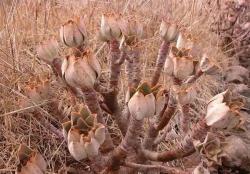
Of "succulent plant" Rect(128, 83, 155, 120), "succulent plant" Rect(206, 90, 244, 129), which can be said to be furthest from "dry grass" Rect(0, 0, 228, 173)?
"succulent plant" Rect(206, 90, 244, 129)

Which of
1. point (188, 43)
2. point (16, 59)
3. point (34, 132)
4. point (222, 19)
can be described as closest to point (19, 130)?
point (34, 132)

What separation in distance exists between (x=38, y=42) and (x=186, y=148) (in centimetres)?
126

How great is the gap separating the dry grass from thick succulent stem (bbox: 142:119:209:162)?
43 cm

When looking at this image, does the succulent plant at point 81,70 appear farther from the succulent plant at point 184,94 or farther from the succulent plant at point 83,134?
the succulent plant at point 184,94

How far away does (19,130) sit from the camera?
1.88 m

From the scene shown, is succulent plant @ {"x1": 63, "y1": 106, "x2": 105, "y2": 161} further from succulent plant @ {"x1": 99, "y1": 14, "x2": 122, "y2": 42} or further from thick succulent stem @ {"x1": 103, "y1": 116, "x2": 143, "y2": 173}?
succulent plant @ {"x1": 99, "y1": 14, "x2": 122, "y2": 42}

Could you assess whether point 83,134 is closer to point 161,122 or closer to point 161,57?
point 161,122

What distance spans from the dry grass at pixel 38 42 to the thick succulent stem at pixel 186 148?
0.43m

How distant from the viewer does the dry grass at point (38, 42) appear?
70.7 inches

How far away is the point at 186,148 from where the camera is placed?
1.25 meters

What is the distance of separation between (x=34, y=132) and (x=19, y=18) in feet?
3.15

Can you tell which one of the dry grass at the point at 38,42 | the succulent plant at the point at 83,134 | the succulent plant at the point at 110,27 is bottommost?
the dry grass at the point at 38,42

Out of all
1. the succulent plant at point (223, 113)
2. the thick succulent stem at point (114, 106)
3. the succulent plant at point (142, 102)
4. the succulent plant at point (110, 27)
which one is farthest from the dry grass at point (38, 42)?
the succulent plant at point (223, 113)

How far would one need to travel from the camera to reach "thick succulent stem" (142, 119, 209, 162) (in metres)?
1.19
